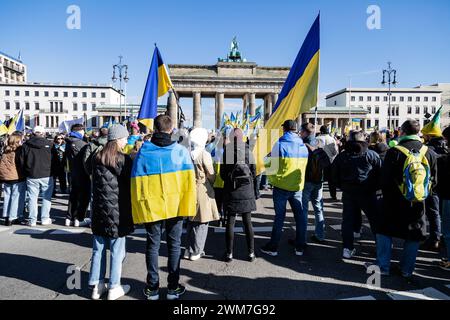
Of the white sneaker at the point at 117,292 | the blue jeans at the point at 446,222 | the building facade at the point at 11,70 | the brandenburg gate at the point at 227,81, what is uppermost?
the building facade at the point at 11,70

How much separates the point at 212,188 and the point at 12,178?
506cm

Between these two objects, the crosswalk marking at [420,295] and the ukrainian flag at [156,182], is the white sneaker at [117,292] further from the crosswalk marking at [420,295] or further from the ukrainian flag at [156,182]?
the crosswalk marking at [420,295]

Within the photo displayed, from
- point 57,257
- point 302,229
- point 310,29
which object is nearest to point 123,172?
point 57,257

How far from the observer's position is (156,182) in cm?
370

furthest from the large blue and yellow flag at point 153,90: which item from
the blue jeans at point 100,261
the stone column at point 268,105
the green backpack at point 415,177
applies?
the stone column at point 268,105

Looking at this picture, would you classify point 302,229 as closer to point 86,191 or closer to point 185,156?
point 185,156

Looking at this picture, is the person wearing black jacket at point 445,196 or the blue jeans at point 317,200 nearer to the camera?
the person wearing black jacket at point 445,196

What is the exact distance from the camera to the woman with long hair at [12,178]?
7.05 metres

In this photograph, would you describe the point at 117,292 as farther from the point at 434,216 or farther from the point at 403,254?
the point at 434,216

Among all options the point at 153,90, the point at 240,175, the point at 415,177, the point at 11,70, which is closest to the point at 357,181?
the point at 415,177

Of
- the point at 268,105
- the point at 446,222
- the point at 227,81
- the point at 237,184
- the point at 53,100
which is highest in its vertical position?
the point at 53,100

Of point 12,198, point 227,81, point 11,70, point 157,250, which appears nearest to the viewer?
point 157,250

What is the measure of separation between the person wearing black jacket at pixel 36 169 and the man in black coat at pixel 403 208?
7.19 metres
